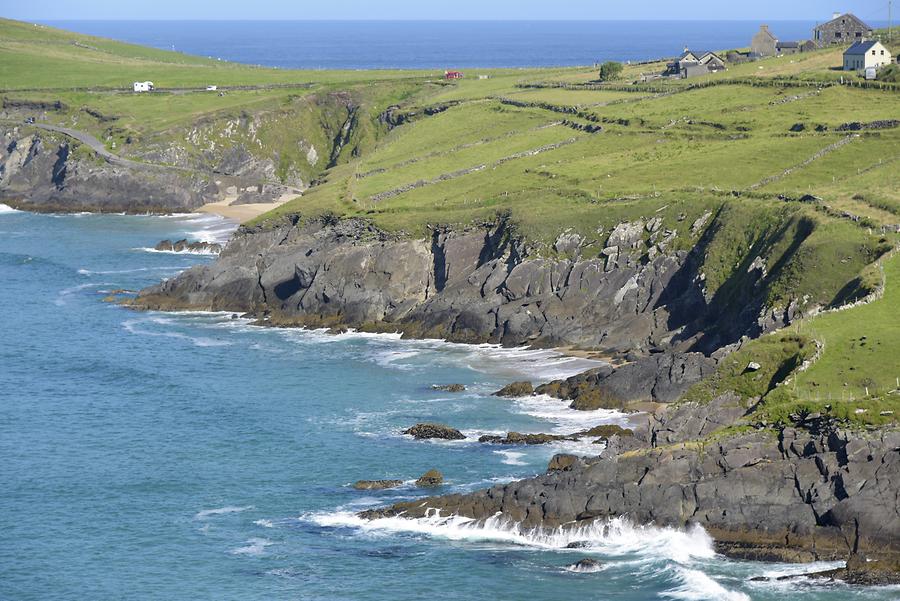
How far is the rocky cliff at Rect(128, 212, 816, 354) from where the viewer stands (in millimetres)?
104125

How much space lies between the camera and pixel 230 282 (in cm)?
12581

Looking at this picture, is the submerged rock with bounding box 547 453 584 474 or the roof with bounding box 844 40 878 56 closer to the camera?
the submerged rock with bounding box 547 453 584 474

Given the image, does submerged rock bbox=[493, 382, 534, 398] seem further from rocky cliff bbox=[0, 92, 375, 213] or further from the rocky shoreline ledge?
rocky cliff bbox=[0, 92, 375, 213]

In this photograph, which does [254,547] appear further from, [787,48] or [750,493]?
[787,48]

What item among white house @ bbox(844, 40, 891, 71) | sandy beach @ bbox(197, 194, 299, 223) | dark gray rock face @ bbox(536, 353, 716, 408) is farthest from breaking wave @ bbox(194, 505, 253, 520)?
sandy beach @ bbox(197, 194, 299, 223)

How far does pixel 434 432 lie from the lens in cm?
8562

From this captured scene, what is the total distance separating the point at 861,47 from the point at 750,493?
313 ft

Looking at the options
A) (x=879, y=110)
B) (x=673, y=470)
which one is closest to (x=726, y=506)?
(x=673, y=470)

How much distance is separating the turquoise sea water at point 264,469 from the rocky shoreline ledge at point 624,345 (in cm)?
175

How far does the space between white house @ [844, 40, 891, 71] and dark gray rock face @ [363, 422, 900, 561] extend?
8922cm

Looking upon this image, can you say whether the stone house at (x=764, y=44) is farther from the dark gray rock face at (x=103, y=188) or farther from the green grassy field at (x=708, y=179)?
the dark gray rock face at (x=103, y=188)

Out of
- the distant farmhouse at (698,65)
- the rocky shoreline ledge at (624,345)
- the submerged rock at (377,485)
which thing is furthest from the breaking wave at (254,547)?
the distant farmhouse at (698,65)

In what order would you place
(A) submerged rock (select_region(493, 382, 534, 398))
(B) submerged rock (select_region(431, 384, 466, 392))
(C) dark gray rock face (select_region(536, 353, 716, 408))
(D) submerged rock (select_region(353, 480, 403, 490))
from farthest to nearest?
(B) submerged rock (select_region(431, 384, 466, 392)) < (A) submerged rock (select_region(493, 382, 534, 398)) < (C) dark gray rock face (select_region(536, 353, 716, 408)) < (D) submerged rock (select_region(353, 480, 403, 490))

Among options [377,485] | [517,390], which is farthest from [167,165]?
[377,485]
